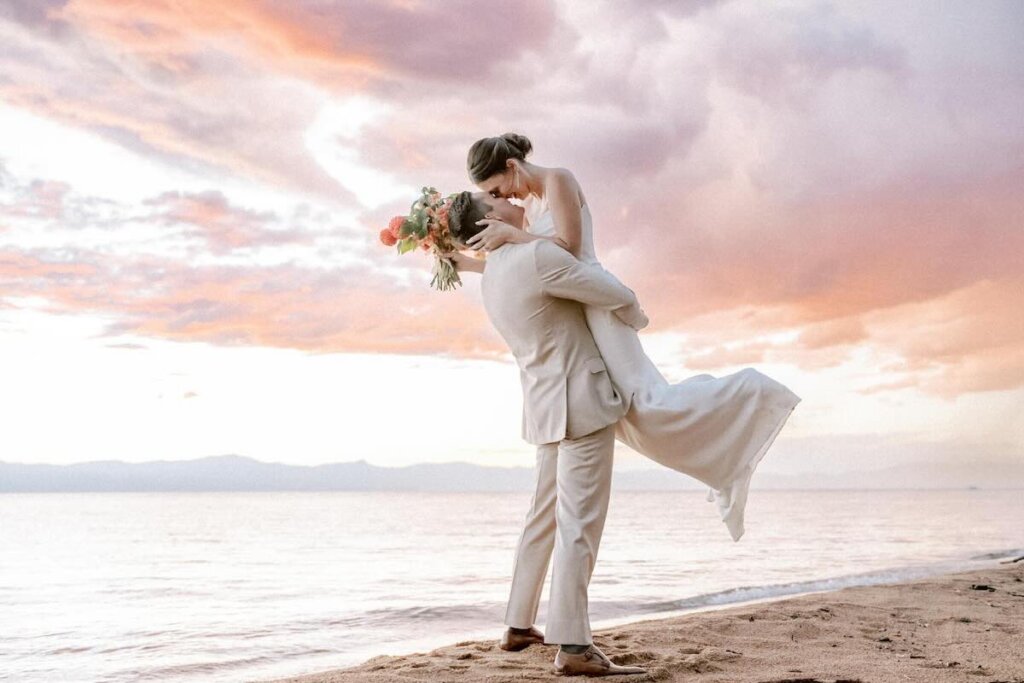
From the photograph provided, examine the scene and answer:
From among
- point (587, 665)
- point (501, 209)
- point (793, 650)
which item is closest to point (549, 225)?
point (501, 209)

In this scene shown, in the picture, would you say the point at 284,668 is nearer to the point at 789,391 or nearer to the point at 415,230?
the point at 415,230

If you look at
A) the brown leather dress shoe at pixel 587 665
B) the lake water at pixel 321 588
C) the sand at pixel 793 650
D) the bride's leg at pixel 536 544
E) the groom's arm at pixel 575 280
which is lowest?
the lake water at pixel 321 588

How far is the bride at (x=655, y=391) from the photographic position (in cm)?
352

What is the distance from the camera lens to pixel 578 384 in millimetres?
3518

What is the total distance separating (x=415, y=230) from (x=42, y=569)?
1323cm

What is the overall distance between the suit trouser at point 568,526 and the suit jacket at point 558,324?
11cm

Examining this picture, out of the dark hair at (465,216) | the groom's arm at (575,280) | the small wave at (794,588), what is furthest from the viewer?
the small wave at (794,588)

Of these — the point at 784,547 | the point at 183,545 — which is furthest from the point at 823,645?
the point at 183,545

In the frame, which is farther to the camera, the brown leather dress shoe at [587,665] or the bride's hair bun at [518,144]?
the bride's hair bun at [518,144]

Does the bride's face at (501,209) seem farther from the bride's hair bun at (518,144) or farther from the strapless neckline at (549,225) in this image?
the bride's hair bun at (518,144)

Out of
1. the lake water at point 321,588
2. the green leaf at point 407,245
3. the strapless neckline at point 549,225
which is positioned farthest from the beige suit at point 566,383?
the lake water at point 321,588

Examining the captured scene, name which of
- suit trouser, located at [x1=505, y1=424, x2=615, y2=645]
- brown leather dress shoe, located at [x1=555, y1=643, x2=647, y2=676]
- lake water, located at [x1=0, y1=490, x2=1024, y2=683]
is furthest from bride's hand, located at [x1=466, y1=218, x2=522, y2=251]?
lake water, located at [x1=0, y1=490, x2=1024, y2=683]

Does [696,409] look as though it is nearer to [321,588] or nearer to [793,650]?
[793,650]

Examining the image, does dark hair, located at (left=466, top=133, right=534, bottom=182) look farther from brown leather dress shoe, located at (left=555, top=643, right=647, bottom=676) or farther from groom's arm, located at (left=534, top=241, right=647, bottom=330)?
brown leather dress shoe, located at (left=555, top=643, right=647, bottom=676)
